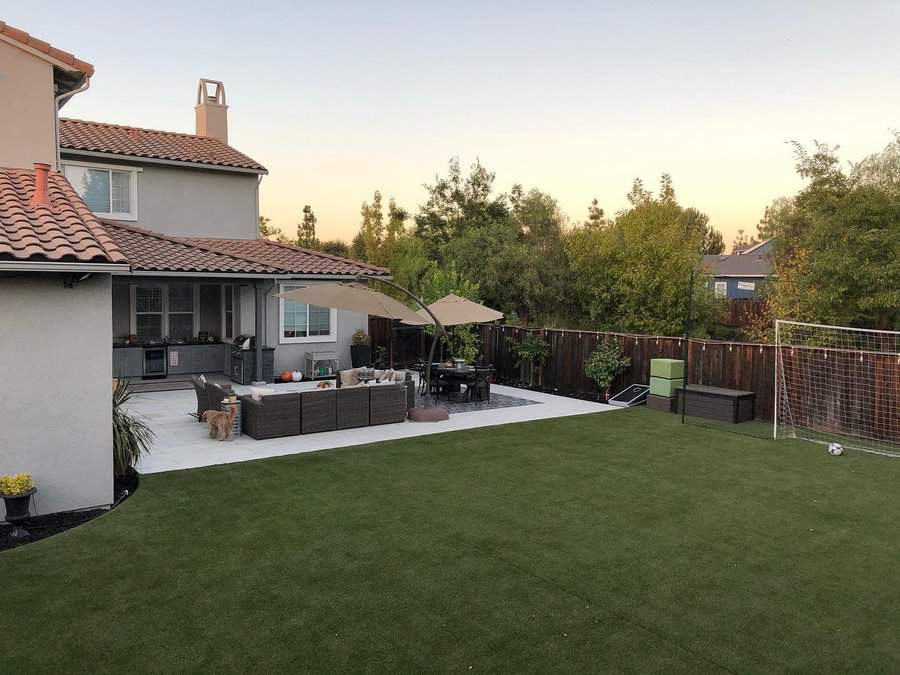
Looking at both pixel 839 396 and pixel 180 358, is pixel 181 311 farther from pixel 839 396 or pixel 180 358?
pixel 839 396

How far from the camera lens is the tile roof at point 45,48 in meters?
9.07

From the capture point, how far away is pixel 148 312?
1850 cm

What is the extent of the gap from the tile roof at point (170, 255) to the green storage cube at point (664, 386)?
9511 mm

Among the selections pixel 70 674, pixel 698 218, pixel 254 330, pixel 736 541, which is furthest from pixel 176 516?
pixel 698 218

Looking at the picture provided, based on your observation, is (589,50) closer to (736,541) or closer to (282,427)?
(282,427)

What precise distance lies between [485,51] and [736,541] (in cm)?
1842

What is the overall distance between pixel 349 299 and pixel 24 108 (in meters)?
5.79

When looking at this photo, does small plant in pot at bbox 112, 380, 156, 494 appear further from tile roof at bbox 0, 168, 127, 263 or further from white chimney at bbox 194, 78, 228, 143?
white chimney at bbox 194, 78, 228, 143

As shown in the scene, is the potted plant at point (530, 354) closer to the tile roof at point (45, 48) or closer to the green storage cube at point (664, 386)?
the green storage cube at point (664, 386)

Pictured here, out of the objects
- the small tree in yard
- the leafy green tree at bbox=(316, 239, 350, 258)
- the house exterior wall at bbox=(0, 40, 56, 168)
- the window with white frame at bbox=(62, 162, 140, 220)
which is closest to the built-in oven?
the window with white frame at bbox=(62, 162, 140, 220)

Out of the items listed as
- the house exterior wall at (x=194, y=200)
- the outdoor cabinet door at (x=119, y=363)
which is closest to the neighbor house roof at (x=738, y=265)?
the house exterior wall at (x=194, y=200)

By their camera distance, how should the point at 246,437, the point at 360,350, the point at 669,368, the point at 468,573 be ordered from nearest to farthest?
the point at 468,573
the point at 246,437
the point at 669,368
the point at 360,350

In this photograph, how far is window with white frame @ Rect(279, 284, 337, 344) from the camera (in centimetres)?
1816

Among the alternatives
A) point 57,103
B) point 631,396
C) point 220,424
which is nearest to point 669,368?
point 631,396
